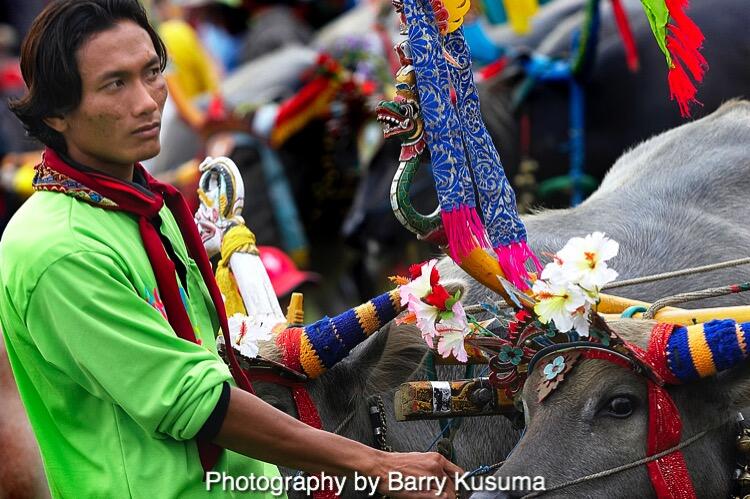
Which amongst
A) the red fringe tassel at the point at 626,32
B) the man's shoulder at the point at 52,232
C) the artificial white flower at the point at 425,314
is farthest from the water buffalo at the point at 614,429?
the red fringe tassel at the point at 626,32

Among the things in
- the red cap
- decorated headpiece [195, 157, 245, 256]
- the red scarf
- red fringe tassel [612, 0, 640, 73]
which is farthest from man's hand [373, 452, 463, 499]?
red fringe tassel [612, 0, 640, 73]

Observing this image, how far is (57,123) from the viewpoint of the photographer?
3096 millimetres

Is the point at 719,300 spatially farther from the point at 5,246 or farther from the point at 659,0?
the point at 5,246

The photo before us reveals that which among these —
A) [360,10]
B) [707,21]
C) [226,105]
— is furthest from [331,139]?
[707,21]

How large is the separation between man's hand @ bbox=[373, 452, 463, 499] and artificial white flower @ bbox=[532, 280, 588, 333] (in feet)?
1.64

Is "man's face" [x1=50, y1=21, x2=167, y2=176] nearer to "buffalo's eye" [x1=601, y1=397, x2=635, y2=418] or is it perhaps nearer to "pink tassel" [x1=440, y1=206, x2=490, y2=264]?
"pink tassel" [x1=440, y1=206, x2=490, y2=264]

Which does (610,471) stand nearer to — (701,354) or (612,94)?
(701,354)

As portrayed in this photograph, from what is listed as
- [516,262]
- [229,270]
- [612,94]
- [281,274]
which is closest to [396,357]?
[516,262]

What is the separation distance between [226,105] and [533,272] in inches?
257

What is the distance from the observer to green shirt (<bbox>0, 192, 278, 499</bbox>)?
9.54 feet

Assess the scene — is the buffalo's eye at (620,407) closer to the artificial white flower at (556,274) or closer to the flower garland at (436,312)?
the artificial white flower at (556,274)

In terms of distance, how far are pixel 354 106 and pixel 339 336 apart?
5398 millimetres

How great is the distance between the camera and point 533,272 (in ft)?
12.5

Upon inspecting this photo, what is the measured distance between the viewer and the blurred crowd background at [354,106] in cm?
741
